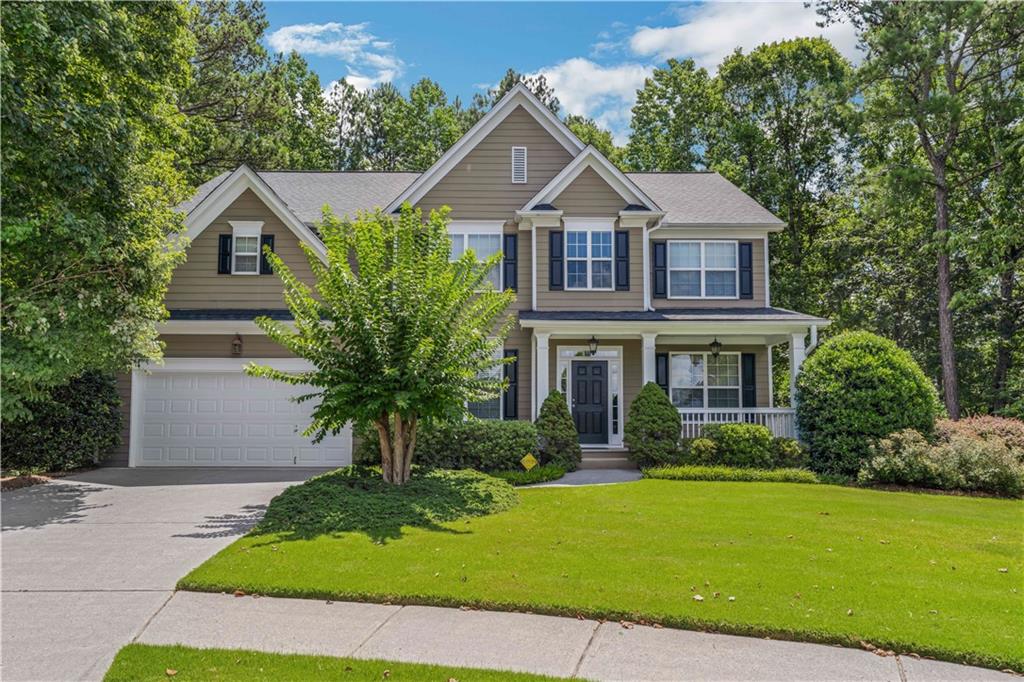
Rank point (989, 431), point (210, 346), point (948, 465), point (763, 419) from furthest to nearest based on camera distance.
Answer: point (763, 419) → point (210, 346) → point (989, 431) → point (948, 465)

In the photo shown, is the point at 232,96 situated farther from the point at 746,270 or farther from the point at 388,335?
the point at 746,270

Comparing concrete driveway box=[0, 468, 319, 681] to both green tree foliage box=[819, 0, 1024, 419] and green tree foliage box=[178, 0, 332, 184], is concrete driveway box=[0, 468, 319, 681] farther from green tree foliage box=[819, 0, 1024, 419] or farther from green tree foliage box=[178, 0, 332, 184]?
green tree foliage box=[819, 0, 1024, 419]

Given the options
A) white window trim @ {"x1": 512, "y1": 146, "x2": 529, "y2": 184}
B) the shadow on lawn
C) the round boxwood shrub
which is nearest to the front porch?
the round boxwood shrub

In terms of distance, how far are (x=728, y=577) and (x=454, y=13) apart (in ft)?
39.8

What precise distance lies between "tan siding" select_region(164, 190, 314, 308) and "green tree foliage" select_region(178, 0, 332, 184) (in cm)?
878

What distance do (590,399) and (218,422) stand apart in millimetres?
8845

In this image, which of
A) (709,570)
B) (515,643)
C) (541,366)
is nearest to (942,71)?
(541,366)

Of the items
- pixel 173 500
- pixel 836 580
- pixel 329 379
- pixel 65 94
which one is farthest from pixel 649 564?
pixel 65 94

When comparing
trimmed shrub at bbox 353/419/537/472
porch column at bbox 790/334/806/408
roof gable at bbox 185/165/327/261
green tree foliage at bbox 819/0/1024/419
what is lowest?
trimmed shrub at bbox 353/419/537/472

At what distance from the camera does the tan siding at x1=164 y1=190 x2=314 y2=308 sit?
51.3ft

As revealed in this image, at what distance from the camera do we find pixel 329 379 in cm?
991

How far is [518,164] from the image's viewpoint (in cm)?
1727

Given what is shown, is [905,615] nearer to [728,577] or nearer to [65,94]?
[728,577]

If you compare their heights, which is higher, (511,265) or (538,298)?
(511,265)
